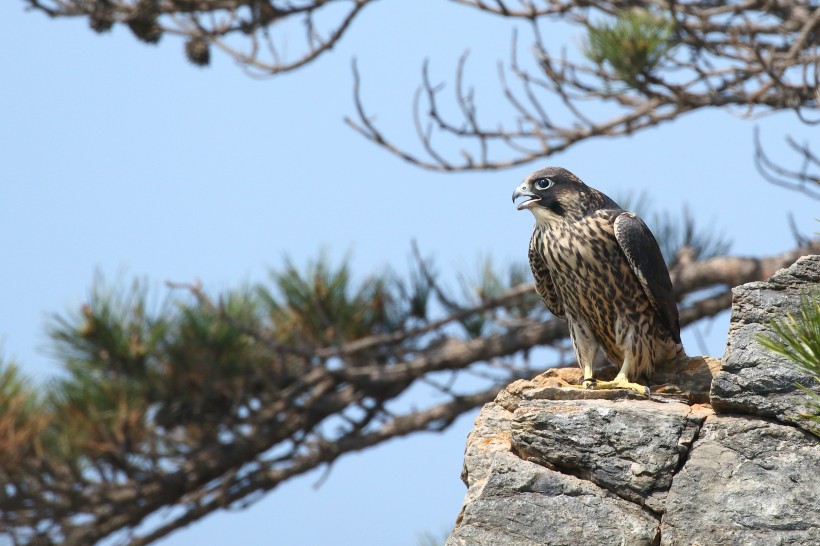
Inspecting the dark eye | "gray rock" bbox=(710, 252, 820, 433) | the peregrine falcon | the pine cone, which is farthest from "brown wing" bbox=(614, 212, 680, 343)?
the pine cone

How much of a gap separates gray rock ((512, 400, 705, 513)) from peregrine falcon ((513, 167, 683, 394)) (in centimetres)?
59

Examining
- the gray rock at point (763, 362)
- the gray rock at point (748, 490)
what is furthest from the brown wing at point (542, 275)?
the gray rock at point (748, 490)

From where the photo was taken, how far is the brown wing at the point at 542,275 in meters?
4.88

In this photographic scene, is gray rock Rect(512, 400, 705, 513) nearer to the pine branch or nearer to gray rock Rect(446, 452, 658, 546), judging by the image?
gray rock Rect(446, 452, 658, 546)

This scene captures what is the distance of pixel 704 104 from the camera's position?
6.98m

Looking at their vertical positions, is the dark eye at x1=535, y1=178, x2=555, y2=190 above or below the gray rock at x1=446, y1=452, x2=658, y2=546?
above

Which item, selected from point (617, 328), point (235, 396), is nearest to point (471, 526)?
point (617, 328)

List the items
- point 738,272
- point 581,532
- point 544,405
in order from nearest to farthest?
point 581,532 → point 544,405 → point 738,272

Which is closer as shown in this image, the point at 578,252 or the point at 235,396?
the point at 578,252

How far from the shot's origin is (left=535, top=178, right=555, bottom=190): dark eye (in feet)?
15.6

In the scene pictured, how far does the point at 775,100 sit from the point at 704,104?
37 centimetres

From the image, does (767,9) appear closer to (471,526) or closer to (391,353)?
(391,353)

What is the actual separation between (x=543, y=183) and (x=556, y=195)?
0.07 metres

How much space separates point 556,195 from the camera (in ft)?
15.6
